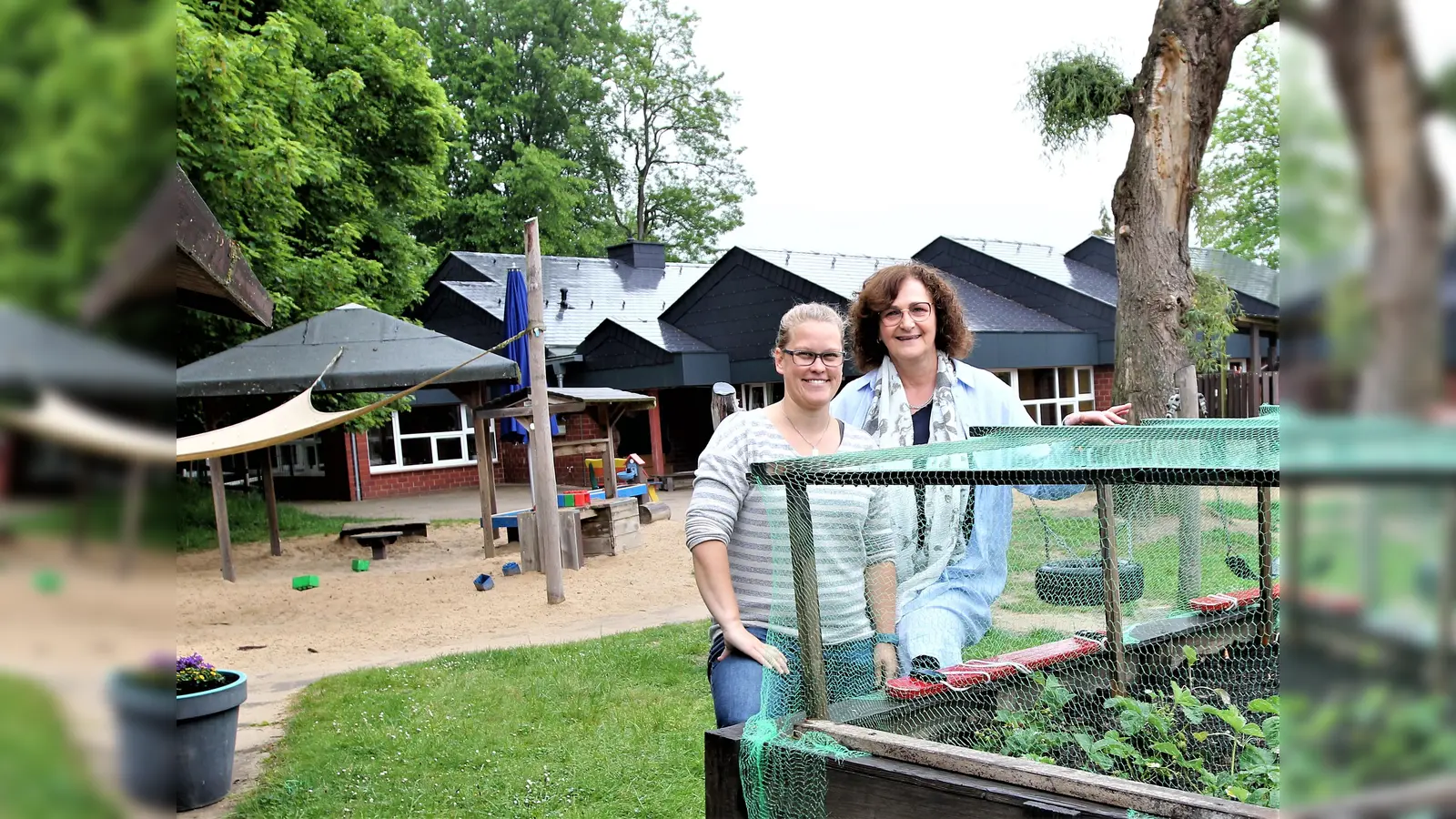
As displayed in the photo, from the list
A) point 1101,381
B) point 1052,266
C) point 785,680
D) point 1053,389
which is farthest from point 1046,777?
point 1052,266

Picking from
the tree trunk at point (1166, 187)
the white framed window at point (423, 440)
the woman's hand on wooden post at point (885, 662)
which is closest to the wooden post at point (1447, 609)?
the woman's hand on wooden post at point (885, 662)

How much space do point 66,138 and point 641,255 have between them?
28.1 m

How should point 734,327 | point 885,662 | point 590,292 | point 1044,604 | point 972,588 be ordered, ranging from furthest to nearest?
point 590,292 → point 734,327 → point 1044,604 → point 972,588 → point 885,662

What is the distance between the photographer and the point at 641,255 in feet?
91.6

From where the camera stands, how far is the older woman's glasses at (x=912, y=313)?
3453mm

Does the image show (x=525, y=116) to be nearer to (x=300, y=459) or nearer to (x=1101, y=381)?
(x=300, y=459)

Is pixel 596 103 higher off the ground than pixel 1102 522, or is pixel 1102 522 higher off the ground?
pixel 596 103

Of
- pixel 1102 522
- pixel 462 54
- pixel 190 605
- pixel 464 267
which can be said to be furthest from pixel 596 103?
pixel 1102 522

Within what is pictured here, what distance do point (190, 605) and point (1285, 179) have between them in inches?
437

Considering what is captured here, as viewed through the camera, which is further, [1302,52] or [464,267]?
[464,267]

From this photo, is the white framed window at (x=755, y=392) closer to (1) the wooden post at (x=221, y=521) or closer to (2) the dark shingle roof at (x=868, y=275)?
(2) the dark shingle roof at (x=868, y=275)

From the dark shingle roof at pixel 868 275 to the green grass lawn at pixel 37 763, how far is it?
19.3m

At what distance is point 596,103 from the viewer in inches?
1667

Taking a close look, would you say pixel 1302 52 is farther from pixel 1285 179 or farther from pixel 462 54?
pixel 462 54
